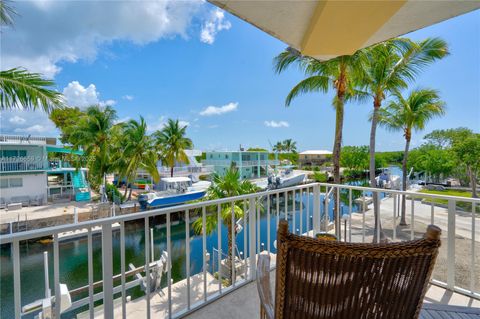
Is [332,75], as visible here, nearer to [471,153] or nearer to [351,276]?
[351,276]

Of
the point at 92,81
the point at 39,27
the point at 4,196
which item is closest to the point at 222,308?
the point at 39,27

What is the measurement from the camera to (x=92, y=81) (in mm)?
21344

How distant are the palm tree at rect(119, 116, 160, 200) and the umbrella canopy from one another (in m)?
16.4

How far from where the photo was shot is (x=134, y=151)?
16.6 m

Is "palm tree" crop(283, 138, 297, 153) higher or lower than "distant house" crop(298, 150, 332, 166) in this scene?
higher

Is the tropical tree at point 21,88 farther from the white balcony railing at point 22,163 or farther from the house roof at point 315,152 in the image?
the house roof at point 315,152

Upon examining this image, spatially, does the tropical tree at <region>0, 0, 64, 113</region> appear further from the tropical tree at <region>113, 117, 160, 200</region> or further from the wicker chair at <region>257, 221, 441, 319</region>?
the tropical tree at <region>113, 117, 160, 200</region>

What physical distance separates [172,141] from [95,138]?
633 centimetres

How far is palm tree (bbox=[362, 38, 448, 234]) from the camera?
6.99 meters

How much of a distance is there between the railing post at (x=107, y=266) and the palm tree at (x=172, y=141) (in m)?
20.1

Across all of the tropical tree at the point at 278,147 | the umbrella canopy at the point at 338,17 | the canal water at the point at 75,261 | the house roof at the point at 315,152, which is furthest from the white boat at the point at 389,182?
the tropical tree at the point at 278,147

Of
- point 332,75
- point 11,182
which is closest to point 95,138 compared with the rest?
point 11,182

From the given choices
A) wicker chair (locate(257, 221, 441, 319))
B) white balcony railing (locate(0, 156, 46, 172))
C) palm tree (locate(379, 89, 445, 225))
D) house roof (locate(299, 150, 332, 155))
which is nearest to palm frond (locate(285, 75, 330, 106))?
palm tree (locate(379, 89, 445, 225))

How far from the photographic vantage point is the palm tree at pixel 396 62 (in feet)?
22.9
